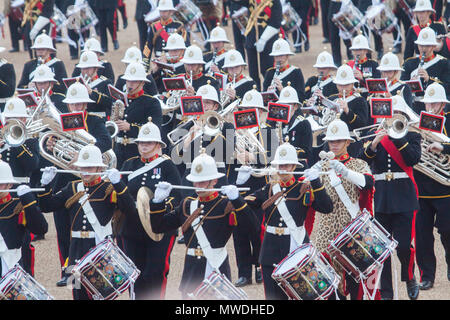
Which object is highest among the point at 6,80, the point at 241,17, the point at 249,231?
the point at 241,17

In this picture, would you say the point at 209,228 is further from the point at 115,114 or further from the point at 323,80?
the point at 323,80

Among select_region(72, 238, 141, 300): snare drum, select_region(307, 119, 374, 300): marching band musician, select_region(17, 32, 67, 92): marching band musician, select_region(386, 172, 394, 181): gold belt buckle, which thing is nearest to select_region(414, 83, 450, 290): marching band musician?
select_region(386, 172, 394, 181): gold belt buckle

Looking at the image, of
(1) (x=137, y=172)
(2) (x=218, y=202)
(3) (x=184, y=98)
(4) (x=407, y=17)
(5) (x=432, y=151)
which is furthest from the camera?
(4) (x=407, y=17)

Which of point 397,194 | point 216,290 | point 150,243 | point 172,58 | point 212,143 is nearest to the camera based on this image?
point 216,290

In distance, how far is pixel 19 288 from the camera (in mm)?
8500

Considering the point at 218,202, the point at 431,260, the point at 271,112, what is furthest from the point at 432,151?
the point at 218,202

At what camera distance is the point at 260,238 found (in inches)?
420

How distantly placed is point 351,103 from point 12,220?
449 cm

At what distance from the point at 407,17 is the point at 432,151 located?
839 cm

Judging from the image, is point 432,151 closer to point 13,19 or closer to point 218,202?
point 218,202

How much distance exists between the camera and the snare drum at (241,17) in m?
16.6

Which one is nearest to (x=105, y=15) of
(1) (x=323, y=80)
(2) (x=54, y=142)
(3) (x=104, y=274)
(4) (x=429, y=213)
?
(1) (x=323, y=80)

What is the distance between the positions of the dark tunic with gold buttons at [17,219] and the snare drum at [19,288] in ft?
2.30

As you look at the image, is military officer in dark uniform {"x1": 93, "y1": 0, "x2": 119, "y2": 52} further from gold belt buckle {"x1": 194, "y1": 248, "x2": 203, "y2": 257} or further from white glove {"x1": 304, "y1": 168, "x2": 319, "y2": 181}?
white glove {"x1": 304, "y1": 168, "x2": 319, "y2": 181}
